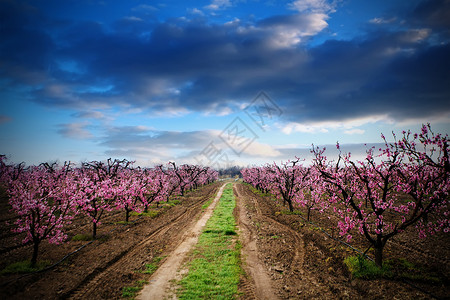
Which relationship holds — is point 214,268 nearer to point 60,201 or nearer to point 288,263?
point 288,263

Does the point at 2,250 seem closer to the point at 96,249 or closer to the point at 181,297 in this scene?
the point at 96,249

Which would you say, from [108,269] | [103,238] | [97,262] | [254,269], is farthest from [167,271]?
[103,238]

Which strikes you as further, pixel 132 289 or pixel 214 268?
pixel 214 268

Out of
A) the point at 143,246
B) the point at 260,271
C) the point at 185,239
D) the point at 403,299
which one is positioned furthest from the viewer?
the point at 185,239

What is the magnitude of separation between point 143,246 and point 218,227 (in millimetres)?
7088

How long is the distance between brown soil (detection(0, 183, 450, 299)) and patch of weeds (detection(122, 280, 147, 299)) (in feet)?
0.84

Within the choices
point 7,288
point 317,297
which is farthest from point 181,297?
point 7,288

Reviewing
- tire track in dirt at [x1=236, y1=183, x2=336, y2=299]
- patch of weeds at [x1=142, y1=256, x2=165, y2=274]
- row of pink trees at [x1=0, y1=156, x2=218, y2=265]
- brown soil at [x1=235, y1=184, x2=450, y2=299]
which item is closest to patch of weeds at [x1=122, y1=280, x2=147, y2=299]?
patch of weeds at [x1=142, y1=256, x2=165, y2=274]

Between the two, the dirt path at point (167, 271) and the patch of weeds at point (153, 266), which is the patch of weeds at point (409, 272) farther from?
the patch of weeds at point (153, 266)

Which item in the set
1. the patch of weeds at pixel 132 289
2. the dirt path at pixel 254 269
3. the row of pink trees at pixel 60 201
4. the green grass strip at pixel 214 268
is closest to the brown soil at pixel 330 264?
the dirt path at pixel 254 269

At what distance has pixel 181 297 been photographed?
342 inches

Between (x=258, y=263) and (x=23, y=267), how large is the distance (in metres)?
13.2

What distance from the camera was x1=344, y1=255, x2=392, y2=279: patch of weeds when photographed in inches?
399

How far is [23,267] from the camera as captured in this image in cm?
1084
